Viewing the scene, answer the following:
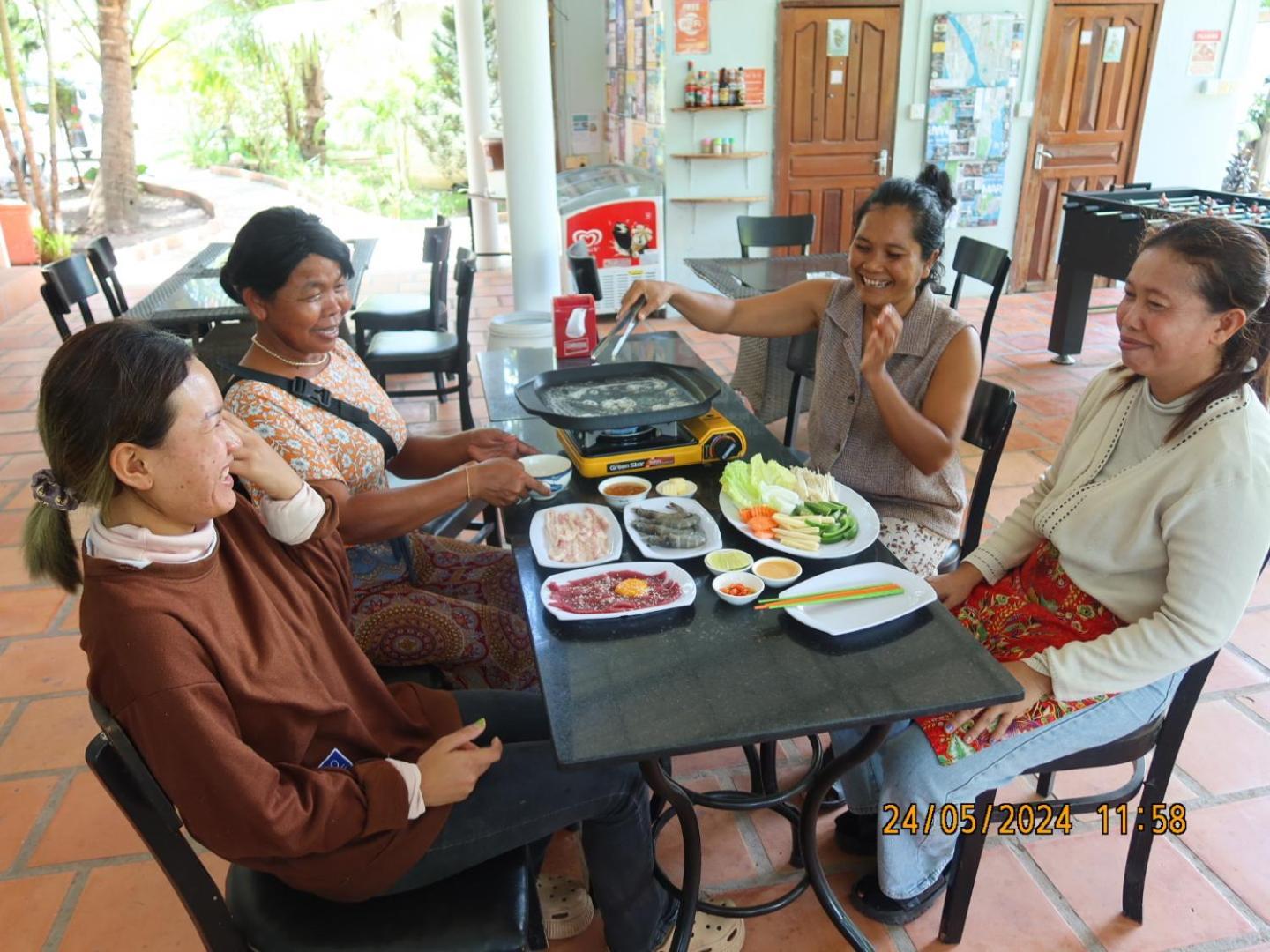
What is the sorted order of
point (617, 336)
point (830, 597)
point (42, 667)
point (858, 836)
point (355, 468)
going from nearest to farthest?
point (830, 597) → point (355, 468) → point (858, 836) → point (617, 336) → point (42, 667)

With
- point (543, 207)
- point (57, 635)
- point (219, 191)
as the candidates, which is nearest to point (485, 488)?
point (57, 635)

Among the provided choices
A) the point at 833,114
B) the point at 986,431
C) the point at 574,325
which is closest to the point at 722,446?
the point at 986,431

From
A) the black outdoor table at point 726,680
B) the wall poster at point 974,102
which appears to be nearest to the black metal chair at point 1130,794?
the black outdoor table at point 726,680

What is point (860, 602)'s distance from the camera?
1.40 metres

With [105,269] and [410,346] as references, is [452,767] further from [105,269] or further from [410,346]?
[105,269]

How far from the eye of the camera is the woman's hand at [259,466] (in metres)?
1.29

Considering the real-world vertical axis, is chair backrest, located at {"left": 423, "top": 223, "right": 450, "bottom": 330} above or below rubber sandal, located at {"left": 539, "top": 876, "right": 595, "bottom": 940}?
above

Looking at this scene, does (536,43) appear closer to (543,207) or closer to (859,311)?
(543,207)

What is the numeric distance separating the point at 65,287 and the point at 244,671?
10.0 feet

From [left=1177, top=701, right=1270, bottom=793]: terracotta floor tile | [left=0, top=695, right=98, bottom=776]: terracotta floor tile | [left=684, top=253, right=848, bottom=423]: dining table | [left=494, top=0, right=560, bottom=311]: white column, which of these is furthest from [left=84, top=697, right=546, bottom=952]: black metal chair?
[left=494, top=0, right=560, bottom=311]: white column

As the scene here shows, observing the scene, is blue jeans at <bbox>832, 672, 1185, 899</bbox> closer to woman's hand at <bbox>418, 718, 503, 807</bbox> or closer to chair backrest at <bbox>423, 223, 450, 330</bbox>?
woman's hand at <bbox>418, 718, 503, 807</bbox>

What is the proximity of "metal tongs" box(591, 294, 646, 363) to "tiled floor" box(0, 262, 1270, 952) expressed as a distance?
3.68 feet

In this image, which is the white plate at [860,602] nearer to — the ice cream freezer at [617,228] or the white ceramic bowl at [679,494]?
the white ceramic bowl at [679,494]

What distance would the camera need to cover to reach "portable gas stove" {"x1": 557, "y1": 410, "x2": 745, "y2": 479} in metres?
1.81
